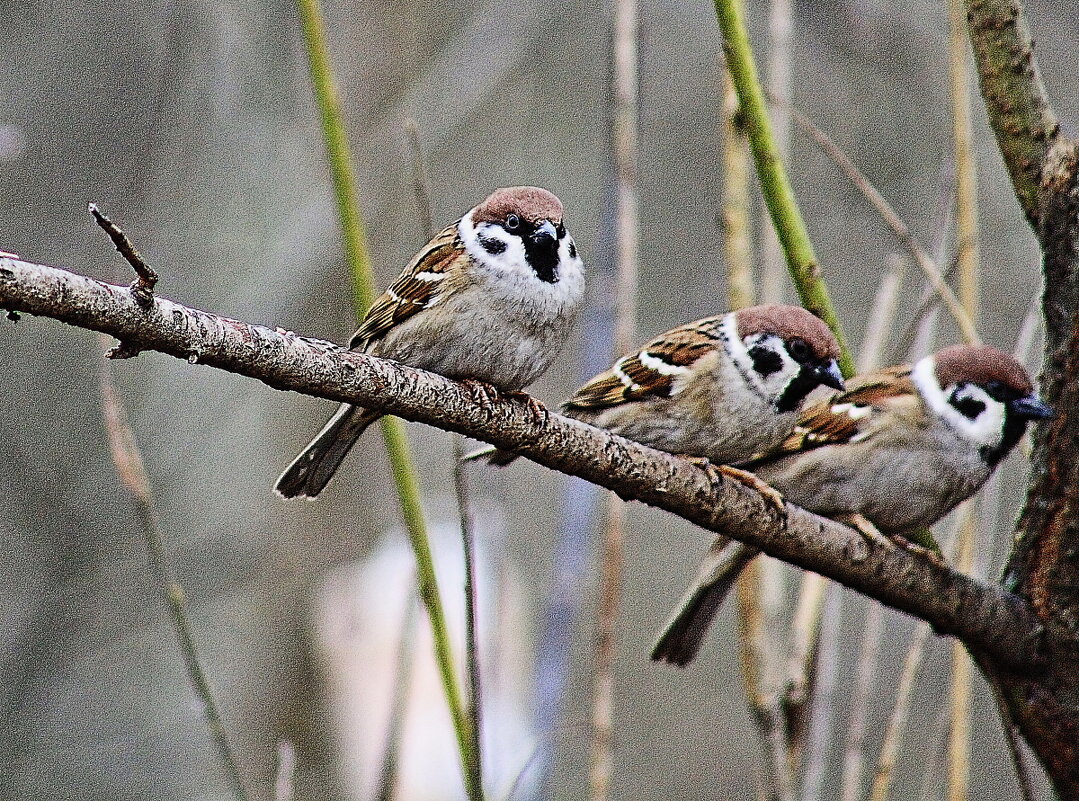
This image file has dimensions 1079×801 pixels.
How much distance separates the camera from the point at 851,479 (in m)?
2.98

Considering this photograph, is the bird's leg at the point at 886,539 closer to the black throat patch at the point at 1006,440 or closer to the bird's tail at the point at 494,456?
the black throat patch at the point at 1006,440

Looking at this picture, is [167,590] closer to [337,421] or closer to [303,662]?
[337,421]

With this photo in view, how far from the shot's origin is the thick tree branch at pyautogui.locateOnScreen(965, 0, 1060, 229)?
2.34 metres

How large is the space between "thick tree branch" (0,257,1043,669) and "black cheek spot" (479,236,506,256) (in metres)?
0.41

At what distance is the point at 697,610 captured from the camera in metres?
2.99

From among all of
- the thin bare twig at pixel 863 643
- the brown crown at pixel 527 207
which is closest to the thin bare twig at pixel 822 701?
the thin bare twig at pixel 863 643

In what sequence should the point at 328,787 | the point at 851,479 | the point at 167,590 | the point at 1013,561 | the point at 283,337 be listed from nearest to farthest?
the point at 283,337, the point at 167,590, the point at 1013,561, the point at 851,479, the point at 328,787

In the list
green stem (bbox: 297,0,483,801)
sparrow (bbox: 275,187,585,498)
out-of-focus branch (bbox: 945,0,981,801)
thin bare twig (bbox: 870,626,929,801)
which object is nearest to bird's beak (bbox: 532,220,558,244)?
sparrow (bbox: 275,187,585,498)

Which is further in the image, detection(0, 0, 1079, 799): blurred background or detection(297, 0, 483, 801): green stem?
detection(0, 0, 1079, 799): blurred background

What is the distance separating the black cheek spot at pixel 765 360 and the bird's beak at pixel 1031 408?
518 millimetres

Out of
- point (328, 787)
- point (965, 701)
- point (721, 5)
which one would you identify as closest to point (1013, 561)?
point (965, 701)

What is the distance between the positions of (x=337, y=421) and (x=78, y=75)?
7.37ft

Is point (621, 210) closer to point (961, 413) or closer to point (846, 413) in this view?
point (846, 413)

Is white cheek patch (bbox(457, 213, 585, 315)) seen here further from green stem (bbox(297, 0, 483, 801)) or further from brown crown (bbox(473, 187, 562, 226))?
green stem (bbox(297, 0, 483, 801))
